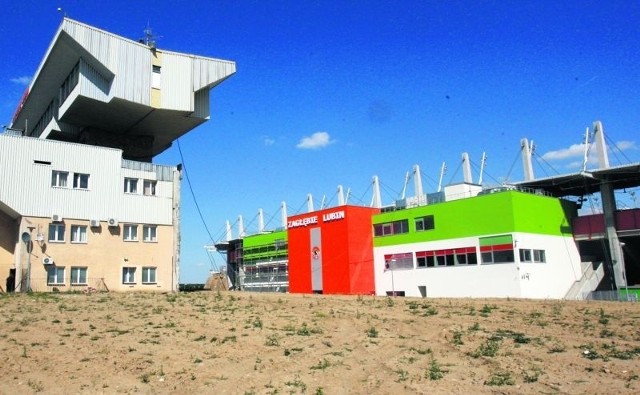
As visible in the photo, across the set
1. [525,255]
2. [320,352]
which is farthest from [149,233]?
[320,352]

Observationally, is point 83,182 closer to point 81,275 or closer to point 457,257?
point 81,275

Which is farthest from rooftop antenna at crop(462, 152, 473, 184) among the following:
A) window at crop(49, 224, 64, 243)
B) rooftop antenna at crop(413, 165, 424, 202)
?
window at crop(49, 224, 64, 243)

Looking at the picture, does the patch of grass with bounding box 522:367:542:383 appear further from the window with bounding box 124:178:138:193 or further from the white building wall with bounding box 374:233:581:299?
the window with bounding box 124:178:138:193

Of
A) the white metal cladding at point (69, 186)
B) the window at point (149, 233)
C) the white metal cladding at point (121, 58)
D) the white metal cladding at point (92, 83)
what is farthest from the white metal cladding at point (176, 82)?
the window at point (149, 233)

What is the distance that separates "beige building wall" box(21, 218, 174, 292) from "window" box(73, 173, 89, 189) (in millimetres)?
2962

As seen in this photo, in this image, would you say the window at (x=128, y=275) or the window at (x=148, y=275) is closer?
the window at (x=128, y=275)

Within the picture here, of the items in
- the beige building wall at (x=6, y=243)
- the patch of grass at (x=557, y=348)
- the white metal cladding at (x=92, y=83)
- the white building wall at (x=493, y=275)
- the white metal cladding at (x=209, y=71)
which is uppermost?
the white metal cladding at (x=209, y=71)

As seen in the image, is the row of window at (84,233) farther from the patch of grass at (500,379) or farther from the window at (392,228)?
the patch of grass at (500,379)

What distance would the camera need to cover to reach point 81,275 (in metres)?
42.5

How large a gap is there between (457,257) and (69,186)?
108 ft

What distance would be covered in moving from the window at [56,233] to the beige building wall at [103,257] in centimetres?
11

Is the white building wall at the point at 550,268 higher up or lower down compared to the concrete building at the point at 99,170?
lower down

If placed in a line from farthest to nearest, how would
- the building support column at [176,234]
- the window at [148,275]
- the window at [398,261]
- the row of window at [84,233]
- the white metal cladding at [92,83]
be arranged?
1. the window at [398,261]
2. the building support column at [176,234]
3. the window at [148,275]
4. the white metal cladding at [92,83]
5. the row of window at [84,233]

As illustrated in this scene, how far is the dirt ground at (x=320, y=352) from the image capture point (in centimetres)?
1261
